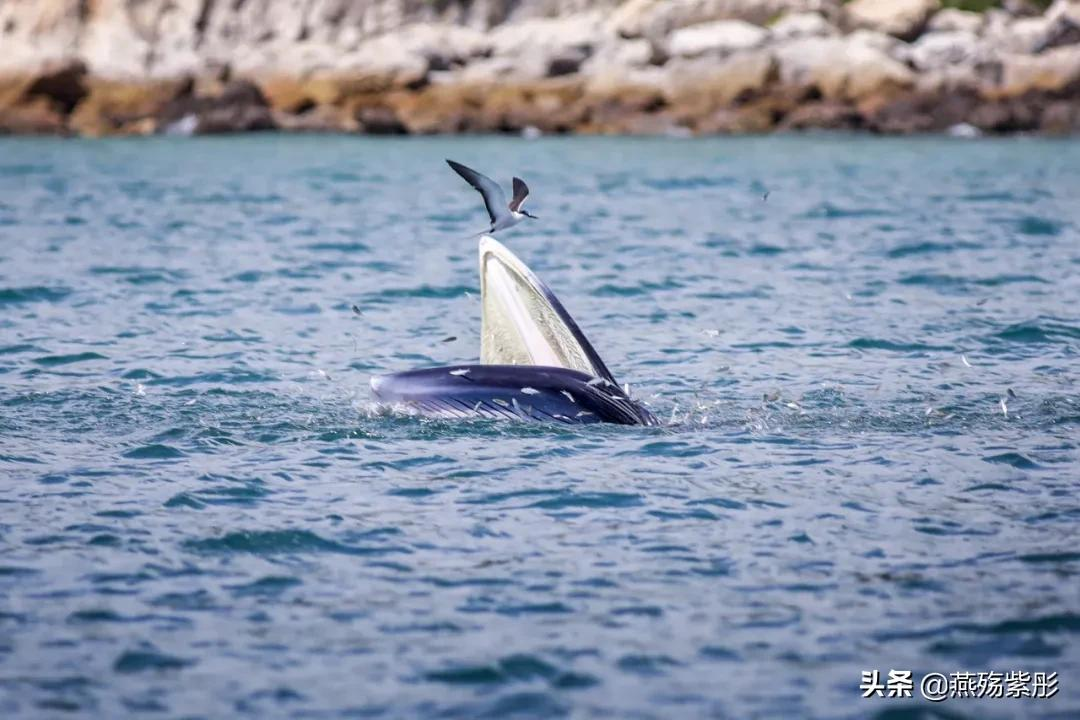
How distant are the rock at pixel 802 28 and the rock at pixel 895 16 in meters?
1.85

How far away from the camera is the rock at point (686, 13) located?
72125mm

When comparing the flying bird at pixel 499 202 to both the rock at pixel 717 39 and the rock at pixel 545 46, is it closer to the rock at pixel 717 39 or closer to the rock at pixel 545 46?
the rock at pixel 717 39

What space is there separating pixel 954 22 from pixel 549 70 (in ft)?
59.5

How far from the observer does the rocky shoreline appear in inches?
2469

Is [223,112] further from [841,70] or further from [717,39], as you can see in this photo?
[841,70]

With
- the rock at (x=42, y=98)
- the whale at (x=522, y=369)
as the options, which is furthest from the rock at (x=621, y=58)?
the whale at (x=522, y=369)

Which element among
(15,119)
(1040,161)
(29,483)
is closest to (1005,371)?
(29,483)

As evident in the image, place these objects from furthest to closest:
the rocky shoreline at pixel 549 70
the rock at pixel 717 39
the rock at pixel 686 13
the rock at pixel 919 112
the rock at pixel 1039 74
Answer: the rock at pixel 686 13 → the rock at pixel 717 39 → the rocky shoreline at pixel 549 70 → the rock at pixel 1039 74 → the rock at pixel 919 112

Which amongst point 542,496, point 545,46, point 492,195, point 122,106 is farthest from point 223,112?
point 542,496

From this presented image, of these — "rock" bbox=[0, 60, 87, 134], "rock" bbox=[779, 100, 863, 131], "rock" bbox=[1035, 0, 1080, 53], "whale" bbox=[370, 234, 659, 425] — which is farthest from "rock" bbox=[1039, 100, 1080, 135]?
"whale" bbox=[370, 234, 659, 425]

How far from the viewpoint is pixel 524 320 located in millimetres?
12070

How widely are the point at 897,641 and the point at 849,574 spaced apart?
3.48 ft

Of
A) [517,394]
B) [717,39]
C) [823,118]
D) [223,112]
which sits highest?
[717,39]

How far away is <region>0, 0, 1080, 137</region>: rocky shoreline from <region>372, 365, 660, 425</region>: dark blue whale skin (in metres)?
50.3
